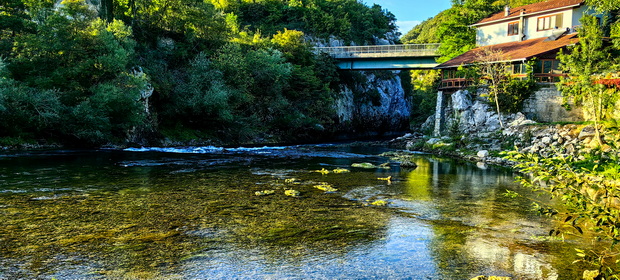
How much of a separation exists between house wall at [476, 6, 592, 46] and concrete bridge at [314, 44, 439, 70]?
6.74 m

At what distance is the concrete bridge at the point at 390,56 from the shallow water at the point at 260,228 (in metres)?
42.2

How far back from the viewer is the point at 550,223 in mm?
14812

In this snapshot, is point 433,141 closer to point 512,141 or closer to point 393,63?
point 512,141

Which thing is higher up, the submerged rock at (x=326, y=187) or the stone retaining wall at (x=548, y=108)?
the stone retaining wall at (x=548, y=108)

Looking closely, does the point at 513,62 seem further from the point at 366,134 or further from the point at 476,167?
the point at 366,134

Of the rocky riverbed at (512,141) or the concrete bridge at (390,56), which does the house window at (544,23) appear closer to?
the concrete bridge at (390,56)

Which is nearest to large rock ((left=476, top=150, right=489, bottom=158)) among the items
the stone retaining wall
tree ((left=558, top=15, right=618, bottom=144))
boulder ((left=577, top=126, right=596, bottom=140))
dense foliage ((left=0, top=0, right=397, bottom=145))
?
boulder ((left=577, top=126, right=596, bottom=140))

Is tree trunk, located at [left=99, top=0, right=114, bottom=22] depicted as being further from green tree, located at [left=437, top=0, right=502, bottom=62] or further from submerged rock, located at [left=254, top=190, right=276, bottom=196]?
green tree, located at [left=437, top=0, right=502, bottom=62]

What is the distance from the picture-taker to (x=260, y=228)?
13.6m

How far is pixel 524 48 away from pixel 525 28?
21.9ft

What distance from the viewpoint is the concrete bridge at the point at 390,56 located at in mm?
64287

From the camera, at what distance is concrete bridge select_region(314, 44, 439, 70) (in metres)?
64.3

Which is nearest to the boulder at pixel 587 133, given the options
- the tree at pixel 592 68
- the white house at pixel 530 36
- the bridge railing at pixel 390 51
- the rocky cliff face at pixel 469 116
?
the tree at pixel 592 68

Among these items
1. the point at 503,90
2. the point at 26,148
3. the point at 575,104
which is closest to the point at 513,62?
the point at 503,90
